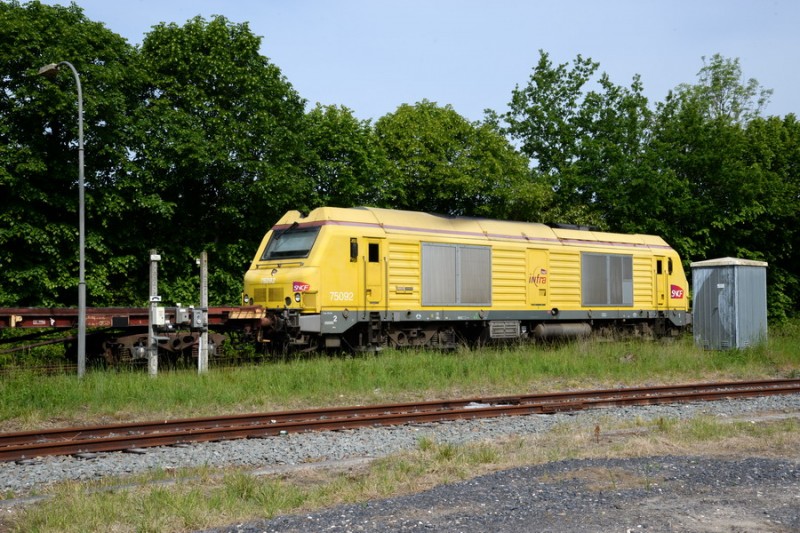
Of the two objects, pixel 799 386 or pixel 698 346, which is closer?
pixel 799 386

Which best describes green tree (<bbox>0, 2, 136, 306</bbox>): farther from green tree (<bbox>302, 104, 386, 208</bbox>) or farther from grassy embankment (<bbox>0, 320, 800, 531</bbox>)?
grassy embankment (<bbox>0, 320, 800, 531</bbox>)

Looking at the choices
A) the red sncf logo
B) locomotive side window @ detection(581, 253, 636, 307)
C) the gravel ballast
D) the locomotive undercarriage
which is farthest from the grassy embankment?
locomotive side window @ detection(581, 253, 636, 307)

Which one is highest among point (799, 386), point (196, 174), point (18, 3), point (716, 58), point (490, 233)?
point (716, 58)

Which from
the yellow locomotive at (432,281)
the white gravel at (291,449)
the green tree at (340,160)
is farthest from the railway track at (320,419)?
the green tree at (340,160)

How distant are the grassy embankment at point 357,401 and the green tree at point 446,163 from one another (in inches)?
434

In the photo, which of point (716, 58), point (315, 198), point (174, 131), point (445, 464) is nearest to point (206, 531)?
point (445, 464)

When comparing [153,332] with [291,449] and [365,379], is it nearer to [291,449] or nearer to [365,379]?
[365,379]

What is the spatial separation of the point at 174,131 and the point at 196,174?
1327mm

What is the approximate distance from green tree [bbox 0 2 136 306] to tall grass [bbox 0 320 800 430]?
675 cm

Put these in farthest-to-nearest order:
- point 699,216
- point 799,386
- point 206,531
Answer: point 699,216, point 799,386, point 206,531

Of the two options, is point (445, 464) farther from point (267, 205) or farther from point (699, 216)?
point (699, 216)

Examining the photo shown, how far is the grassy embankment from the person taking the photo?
6695mm

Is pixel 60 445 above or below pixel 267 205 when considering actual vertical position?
below

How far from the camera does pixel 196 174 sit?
22.3 m
